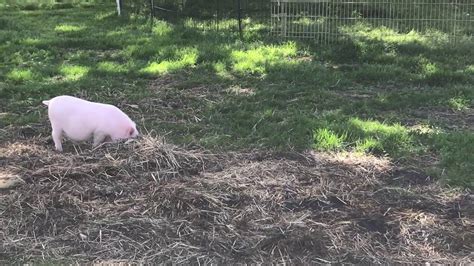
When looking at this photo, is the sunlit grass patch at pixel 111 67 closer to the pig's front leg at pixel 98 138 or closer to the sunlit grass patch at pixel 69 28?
the sunlit grass patch at pixel 69 28

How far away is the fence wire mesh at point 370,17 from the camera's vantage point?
32.3ft

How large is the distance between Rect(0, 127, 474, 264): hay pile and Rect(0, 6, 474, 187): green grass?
0.41 metres

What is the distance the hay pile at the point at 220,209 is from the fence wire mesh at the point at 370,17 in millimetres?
5192

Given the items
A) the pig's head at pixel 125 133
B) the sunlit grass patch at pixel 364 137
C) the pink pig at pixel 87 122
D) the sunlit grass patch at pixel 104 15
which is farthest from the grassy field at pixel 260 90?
the sunlit grass patch at pixel 104 15

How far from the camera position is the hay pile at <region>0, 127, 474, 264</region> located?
375 centimetres

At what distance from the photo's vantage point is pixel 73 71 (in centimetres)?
788

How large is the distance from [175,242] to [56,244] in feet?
2.44

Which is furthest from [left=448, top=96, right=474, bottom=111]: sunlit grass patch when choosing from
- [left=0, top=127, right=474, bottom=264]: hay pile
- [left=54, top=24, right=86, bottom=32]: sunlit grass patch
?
[left=54, top=24, right=86, bottom=32]: sunlit grass patch

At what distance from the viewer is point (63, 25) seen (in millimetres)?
11234

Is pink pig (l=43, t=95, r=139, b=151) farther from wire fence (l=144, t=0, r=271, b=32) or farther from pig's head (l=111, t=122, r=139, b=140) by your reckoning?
wire fence (l=144, t=0, r=271, b=32)

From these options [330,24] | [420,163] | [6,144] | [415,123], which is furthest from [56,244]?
[330,24]

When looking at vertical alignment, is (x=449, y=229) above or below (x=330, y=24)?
below

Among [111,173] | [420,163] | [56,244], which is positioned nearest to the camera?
[56,244]

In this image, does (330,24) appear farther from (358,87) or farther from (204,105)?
(204,105)
